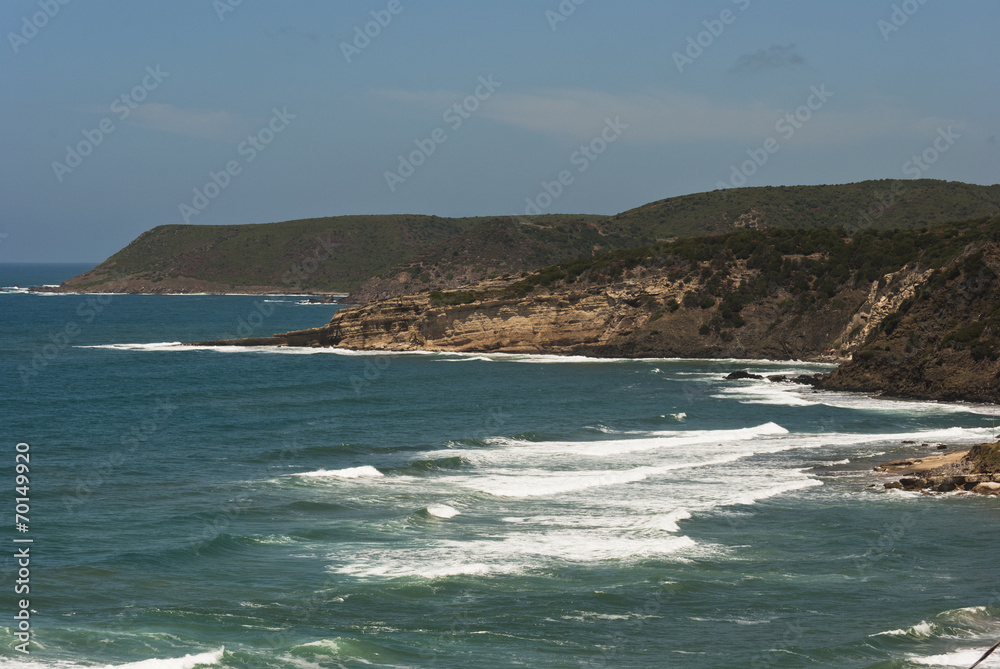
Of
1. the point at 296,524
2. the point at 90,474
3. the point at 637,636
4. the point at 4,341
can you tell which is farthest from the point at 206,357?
the point at 637,636

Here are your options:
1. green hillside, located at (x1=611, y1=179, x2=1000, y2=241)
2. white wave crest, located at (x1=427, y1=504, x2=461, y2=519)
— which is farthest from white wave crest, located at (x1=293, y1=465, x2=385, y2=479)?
green hillside, located at (x1=611, y1=179, x2=1000, y2=241)

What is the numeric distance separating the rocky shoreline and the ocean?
1.04 metres

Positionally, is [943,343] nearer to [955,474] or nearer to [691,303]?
[955,474]

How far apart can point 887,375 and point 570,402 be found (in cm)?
1792

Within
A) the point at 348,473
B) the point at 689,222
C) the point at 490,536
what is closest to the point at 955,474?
the point at 490,536

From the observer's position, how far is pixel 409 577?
22.0 metres

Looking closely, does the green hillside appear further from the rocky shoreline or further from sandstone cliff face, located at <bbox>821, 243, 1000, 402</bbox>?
the rocky shoreline

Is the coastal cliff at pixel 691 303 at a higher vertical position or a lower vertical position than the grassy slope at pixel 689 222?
lower

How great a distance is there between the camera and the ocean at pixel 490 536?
1806 cm

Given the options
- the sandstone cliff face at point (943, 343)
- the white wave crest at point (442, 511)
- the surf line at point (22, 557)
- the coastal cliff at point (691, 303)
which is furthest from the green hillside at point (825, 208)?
the surf line at point (22, 557)

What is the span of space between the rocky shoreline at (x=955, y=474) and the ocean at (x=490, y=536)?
41.1 inches

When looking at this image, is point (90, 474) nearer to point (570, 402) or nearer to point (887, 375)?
point (570, 402)

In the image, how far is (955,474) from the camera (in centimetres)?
3056

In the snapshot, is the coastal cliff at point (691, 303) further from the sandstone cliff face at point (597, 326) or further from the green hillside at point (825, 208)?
the green hillside at point (825, 208)
